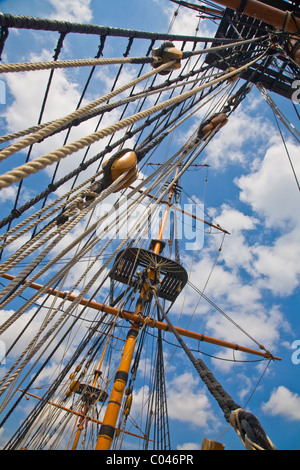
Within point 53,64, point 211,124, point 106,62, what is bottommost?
point 53,64

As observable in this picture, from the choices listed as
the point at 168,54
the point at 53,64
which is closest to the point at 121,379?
the point at 168,54

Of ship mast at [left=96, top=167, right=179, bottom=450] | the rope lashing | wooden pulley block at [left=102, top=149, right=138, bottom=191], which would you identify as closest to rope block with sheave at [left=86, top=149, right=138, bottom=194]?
wooden pulley block at [left=102, top=149, right=138, bottom=191]

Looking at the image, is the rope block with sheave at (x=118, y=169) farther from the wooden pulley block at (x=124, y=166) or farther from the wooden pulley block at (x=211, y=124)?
the wooden pulley block at (x=211, y=124)

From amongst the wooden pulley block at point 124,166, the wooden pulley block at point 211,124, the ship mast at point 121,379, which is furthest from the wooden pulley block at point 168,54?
the wooden pulley block at point 211,124

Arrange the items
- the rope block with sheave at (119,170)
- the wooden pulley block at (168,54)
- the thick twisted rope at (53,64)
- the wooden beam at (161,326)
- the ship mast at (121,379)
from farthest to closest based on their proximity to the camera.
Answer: the wooden beam at (161,326)
the ship mast at (121,379)
the wooden pulley block at (168,54)
the rope block with sheave at (119,170)
the thick twisted rope at (53,64)

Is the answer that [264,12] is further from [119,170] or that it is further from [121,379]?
[121,379]

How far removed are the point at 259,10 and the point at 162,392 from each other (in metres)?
9.78

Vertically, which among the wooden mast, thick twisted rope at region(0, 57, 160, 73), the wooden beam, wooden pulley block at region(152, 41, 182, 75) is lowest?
thick twisted rope at region(0, 57, 160, 73)

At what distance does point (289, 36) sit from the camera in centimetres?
632

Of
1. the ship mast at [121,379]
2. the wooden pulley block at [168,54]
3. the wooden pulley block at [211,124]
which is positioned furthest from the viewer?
the wooden pulley block at [211,124]

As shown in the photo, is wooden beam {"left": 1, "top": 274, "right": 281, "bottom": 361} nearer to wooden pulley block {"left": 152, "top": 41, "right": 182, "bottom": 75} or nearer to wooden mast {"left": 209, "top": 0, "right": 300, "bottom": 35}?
wooden pulley block {"left": 152, "top": 41, "right": 182, "bottom": 75}

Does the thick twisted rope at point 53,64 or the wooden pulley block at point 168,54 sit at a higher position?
the wooden pulley block at point 168,54

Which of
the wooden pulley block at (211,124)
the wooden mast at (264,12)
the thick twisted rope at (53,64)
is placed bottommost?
the thick twisted rope at (53,64)
